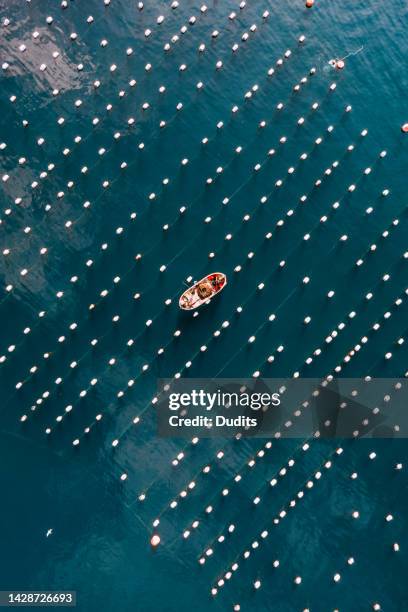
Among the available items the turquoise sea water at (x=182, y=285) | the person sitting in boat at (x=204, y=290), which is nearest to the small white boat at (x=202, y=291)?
the person sitting in boat at (x=204, y=290)

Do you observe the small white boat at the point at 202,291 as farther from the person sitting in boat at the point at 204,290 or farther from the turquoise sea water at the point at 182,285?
the turquoise sea water at the point at 182,285

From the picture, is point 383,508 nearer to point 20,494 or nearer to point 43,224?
point 20,494

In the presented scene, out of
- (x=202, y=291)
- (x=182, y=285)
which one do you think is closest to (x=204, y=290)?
(x=202, y=291)

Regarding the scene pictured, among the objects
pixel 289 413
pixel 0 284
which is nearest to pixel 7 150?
pixel 0 284

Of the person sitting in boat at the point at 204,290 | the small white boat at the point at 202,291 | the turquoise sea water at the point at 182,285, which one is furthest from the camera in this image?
the person sitting in boat at the point at 204,290

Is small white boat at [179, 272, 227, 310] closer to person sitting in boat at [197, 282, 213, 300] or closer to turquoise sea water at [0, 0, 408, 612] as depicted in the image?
person sitting in boat at [197, 282, 213, 300]

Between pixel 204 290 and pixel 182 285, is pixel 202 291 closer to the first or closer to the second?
pixel 204 290
